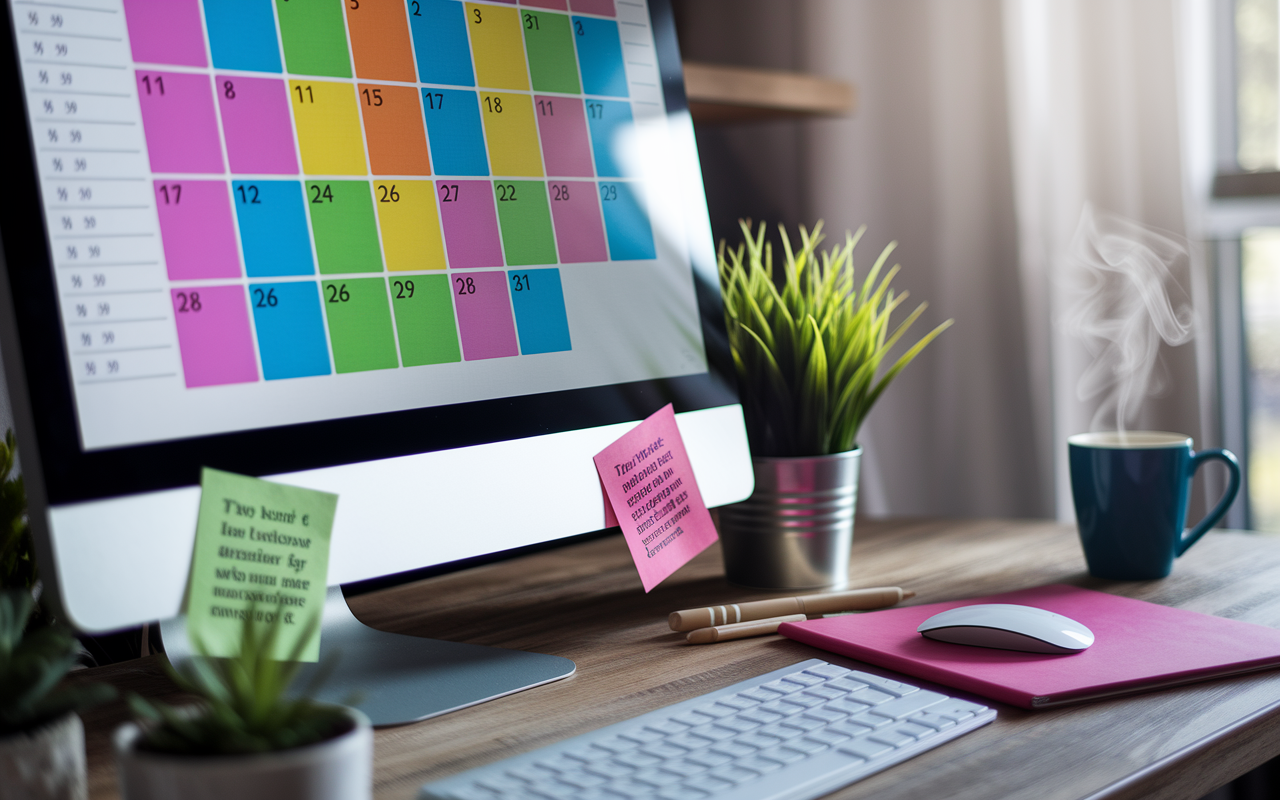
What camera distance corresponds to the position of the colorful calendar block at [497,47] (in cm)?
71

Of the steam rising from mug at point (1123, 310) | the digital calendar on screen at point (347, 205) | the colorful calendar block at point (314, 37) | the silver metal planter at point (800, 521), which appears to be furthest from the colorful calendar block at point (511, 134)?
the steam rising from mug at point (1123, 310)

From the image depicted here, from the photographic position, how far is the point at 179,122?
0.56 m

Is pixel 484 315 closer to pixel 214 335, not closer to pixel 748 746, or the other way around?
pixel 214 335

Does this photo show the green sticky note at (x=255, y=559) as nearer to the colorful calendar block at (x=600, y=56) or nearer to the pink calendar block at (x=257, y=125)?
the pink calendar block at (x=257, y=125)

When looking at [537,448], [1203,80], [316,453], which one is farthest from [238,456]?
[1203,80]

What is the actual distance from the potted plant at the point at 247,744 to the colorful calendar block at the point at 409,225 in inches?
11.3

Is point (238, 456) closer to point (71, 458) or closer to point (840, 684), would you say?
point (71, 458)

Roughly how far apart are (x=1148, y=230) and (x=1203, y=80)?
253mm

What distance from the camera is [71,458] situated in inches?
19.7

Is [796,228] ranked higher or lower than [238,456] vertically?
higher

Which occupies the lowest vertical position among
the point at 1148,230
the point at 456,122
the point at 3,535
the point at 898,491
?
the point at 898,491

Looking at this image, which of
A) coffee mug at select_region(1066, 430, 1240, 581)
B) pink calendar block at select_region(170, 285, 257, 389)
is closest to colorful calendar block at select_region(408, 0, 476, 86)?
pink calendar block at select_region(170, 285, 257, 389)

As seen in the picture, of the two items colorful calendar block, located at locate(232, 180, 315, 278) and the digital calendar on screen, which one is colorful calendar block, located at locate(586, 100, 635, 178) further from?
colorful calendar block, located at locate(232, 180, 315, 278)

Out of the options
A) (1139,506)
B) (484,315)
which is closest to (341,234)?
(484,315)
